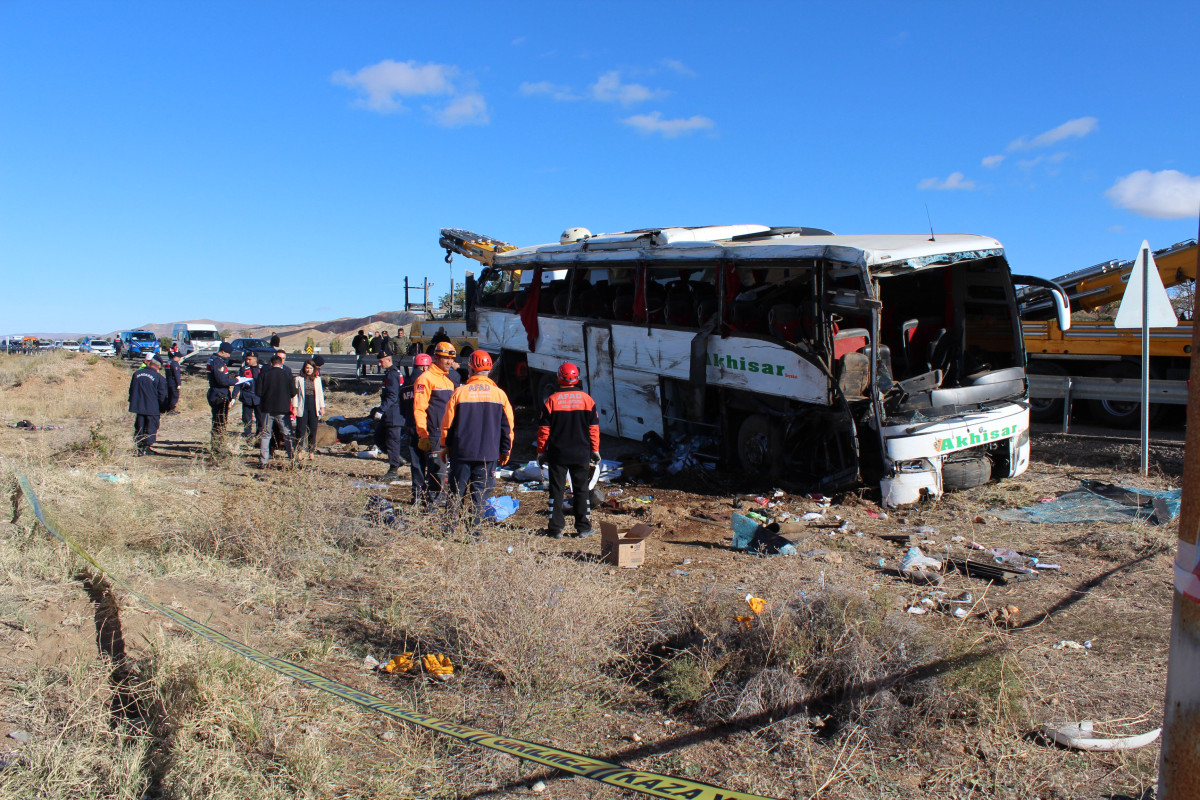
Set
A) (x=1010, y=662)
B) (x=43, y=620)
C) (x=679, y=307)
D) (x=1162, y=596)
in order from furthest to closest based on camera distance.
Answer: (x=679, y=307) → (x=1162, y=596) → (x=43, y=620) → (x=1010, y=662)

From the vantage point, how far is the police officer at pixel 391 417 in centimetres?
994

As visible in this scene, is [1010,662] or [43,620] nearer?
[1010,662]

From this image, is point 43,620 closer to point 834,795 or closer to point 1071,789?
point 834,795

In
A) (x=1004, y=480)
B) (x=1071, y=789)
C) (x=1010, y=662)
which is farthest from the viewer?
(x=1004, y=480)

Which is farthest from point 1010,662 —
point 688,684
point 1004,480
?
point 1004,480

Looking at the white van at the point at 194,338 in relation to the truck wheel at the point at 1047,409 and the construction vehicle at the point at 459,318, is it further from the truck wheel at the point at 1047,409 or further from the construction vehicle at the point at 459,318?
the truck wheel at the point at 1047,409

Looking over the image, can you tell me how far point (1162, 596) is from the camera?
528cm

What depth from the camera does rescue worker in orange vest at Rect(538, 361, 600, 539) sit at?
278 inches

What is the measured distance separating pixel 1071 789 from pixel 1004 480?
6342 millimetres

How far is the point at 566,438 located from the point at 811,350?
8.64 ft

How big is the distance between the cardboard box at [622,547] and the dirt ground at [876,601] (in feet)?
0.47

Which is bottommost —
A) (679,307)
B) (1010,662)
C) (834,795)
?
(834,795)

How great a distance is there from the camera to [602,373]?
11.1m

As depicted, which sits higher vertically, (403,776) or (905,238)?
(905,238)
